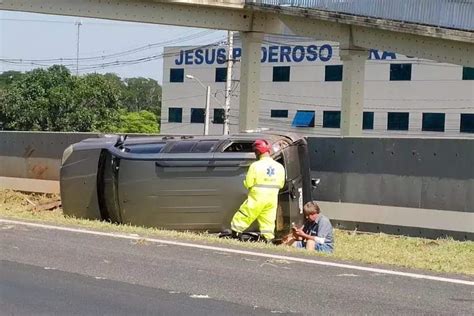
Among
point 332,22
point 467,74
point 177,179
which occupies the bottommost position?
point 177,179

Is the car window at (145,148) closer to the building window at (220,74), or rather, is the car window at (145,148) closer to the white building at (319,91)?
the white building at (319,91)

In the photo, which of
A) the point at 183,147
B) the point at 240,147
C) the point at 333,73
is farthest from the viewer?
the point at 333,73

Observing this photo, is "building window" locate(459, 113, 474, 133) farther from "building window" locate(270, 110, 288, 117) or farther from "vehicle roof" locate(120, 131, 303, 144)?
"vehicle roof" locate(120, 131, 303, 144)

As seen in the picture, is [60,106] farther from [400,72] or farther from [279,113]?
[400,72]

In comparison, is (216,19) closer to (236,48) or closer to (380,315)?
(380,315)

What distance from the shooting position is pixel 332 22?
19.6 metres

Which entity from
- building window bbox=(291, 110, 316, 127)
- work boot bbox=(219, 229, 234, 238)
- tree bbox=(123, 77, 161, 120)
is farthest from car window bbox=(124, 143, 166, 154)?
tree bbox=(123, 77, 161, 120)

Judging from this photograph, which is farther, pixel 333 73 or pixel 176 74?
pixel 176 74

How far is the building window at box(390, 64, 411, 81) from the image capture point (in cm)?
5834

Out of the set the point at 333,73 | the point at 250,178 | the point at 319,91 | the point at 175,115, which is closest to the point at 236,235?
the point at 250,178

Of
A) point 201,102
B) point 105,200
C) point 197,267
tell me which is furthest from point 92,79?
point 197,267

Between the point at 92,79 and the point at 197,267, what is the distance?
57.1 metres

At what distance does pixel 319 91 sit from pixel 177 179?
173 ft

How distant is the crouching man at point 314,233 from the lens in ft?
34.0
